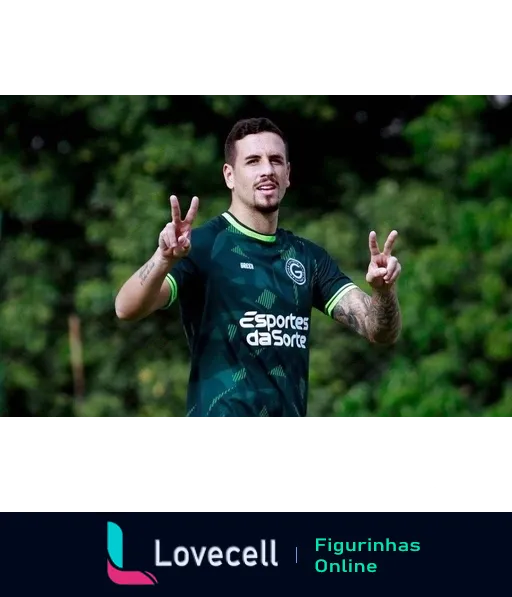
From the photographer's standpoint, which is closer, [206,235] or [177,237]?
[177,237]

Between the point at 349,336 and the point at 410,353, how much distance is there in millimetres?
585

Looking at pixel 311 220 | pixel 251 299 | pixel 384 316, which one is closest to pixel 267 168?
pixel 251 299

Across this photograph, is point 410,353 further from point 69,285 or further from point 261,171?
point 261,171

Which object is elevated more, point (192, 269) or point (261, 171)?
point (261, 171)

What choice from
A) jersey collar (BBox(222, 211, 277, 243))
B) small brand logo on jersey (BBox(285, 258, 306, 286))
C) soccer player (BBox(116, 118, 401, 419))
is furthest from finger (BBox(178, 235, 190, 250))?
small brand logo on jersey (BBox(285, 258, 306, 286))

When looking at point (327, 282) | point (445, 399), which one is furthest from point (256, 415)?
point (445, 399)

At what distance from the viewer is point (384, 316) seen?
185 inches

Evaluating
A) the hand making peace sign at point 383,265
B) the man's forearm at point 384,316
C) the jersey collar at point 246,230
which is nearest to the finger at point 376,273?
the hand making peace sign at point 383,265

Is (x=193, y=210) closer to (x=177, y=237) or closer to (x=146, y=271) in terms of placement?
(x=177, y=237)

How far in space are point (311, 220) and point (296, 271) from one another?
17.0 feet

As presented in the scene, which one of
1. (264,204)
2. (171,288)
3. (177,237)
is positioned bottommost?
(171,288)

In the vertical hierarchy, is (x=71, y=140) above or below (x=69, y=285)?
above

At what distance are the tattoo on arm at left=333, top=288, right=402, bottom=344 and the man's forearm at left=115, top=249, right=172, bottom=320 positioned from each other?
85 centimetres

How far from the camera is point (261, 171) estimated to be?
471 centimetres
